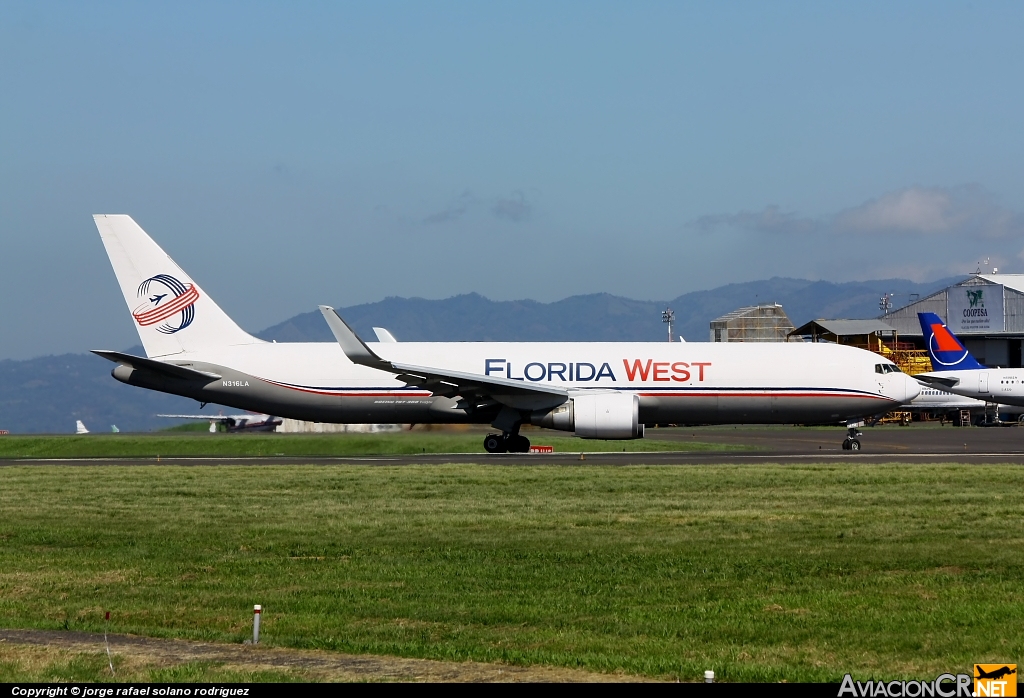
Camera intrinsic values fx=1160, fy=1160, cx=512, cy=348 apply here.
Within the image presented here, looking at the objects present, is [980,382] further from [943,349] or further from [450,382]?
[450,382]

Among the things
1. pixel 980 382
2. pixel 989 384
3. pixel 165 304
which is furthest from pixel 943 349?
pixel 165 304

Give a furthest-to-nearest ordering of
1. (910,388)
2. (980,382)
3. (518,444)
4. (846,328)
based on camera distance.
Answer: (846,328) → (980,382) → (910,388) → (518,444)

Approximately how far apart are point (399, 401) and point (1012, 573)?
84.4 ft

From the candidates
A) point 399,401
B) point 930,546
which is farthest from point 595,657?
point 399,401

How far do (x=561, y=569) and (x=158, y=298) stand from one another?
28.0 metres

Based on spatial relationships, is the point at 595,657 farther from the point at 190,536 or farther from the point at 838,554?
the point at 190,536

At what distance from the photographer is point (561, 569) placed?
1460 centimetres

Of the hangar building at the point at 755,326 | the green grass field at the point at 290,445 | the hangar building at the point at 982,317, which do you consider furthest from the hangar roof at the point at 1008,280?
the green grass field at the point at 290,445

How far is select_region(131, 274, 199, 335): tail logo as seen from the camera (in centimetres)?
3916

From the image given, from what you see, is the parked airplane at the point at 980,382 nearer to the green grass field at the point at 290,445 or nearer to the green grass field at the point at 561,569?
the green grass field at the point at 290,445

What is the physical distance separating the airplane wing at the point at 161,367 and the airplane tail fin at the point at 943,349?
56.2 meters

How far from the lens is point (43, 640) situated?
1027 cm

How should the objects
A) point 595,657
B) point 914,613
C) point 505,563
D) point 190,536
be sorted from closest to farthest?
1. point 595,657
2. point 914,613
3. point 505,563
4. point 190,536

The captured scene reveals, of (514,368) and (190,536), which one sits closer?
(190,536)
